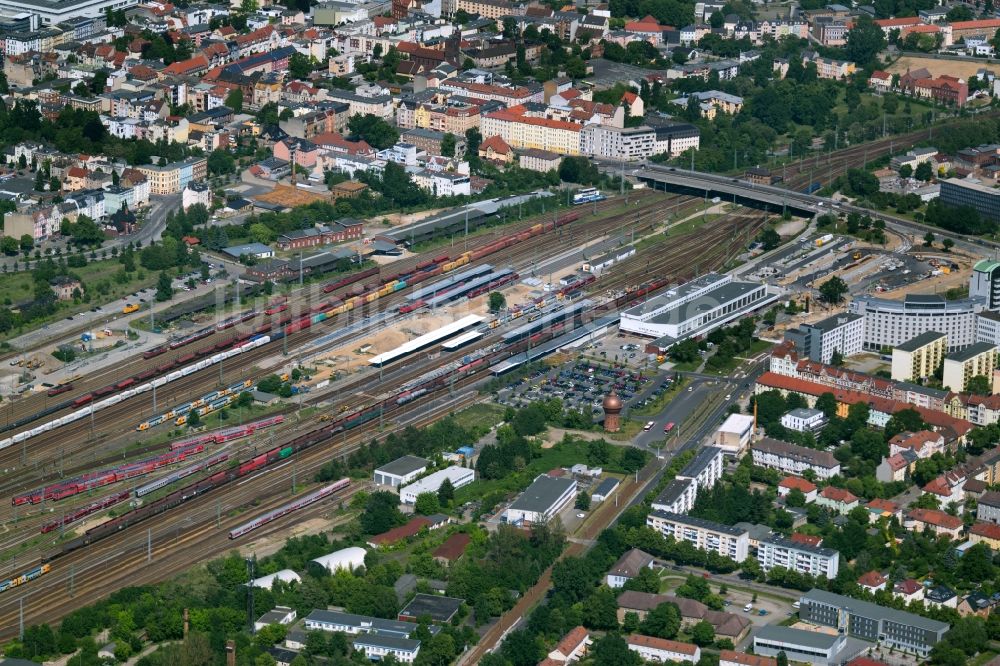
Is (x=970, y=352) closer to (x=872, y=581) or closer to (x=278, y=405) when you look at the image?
(x=872, y=581)

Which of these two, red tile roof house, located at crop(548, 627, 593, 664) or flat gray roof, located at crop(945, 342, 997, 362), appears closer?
red tile roof house, located at crop(548, 627, 593, 664)

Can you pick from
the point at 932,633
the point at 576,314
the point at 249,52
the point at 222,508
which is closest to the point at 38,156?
the point at 249,52

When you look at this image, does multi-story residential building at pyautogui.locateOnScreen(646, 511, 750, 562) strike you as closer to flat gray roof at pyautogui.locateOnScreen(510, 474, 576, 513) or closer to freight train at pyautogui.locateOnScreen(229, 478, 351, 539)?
flat gray roof at pyautogui.locateOnScreen(510, 474, 576, 513)

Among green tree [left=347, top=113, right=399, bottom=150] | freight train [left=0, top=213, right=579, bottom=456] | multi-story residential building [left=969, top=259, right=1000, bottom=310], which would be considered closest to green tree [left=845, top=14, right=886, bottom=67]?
green tree [left=347, top=113, right=399, bottom=150]

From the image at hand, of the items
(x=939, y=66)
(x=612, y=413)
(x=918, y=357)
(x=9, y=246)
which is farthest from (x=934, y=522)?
(x=939, y=66)

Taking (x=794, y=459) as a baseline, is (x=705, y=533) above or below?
above

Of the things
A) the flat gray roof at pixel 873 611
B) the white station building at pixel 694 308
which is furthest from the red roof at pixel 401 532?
the white station building at pixel 694 308
